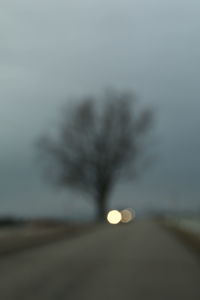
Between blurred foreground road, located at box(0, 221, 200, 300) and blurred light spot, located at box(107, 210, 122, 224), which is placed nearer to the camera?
blurred foreground road, located at box(0, 221, 200, 300)

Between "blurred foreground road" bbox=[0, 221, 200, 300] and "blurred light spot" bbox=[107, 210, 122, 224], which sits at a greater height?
"blurred foreground road" bbox=[0, 221, 200, 300]

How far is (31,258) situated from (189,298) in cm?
780

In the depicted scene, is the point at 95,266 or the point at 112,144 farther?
the point at 112,144

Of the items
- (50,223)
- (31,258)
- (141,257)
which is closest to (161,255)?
(141,257)

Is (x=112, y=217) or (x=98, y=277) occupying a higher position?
(x=98, y=277)

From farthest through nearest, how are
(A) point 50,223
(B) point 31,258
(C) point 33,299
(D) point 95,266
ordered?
(A) point 50,223 → (B) point 31,258 → (D) point 95,266 → (C) point 33,299

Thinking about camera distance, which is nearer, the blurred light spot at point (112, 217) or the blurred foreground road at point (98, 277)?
the blurred foreground road at point (98, 277)

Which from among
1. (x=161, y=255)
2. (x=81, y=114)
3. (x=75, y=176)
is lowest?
(x=161, y=255)

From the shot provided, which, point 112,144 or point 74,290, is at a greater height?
point 112,144

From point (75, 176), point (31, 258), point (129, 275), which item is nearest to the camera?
point (129, 275)

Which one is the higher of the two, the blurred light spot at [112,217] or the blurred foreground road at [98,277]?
the blurred foreground road at [98,277]

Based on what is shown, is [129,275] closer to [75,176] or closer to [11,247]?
[11,247]

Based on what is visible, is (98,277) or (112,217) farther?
(112,217)

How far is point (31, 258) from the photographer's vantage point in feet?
53.5
